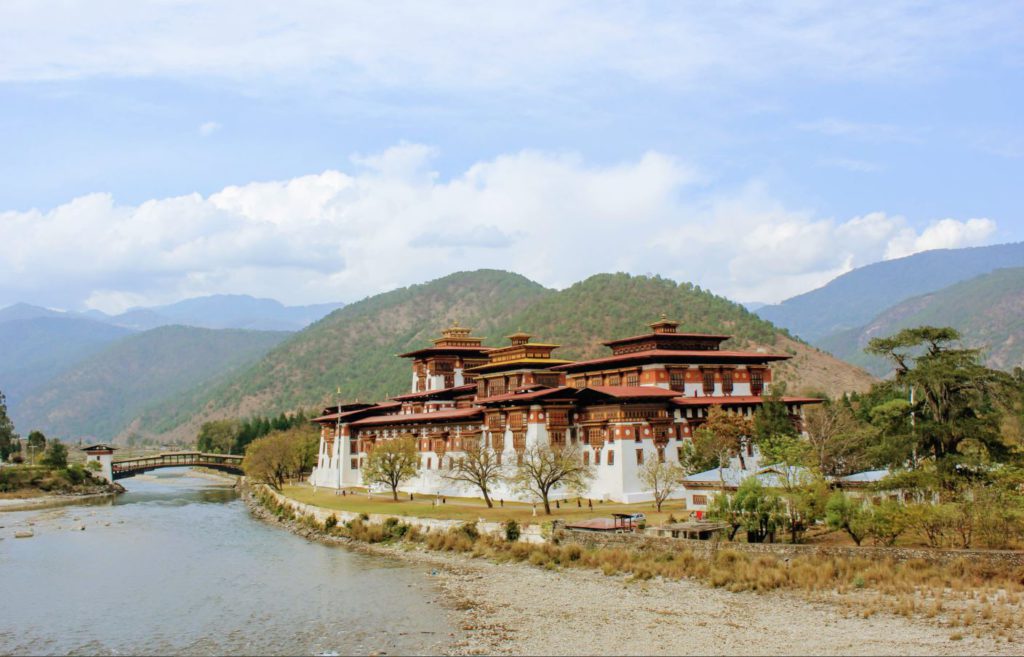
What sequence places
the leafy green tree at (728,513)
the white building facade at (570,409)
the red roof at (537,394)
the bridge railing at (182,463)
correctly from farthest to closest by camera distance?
the bridge railing at (182,463), the red roof at (537,394), the white building facade at (570,409), the leafy green tree at (728,513)

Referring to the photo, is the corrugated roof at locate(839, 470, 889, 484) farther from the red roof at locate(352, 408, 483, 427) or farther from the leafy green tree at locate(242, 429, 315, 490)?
the leafy green tree at locate(242, 429, 315, 490)

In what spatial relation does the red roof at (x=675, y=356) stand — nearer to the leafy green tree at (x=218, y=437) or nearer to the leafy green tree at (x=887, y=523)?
the leafy green tree at (x=887, y=523)

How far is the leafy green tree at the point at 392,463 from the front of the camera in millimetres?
77562

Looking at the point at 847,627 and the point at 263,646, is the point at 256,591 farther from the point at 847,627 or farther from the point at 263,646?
the point at 847,627

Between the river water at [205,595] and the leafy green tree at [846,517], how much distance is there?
56.8ft

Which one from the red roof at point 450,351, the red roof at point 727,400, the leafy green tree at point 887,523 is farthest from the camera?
the red roof at point 450,351

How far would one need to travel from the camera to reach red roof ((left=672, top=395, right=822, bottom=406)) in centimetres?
7212

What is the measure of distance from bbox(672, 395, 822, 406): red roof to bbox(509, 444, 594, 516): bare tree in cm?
946

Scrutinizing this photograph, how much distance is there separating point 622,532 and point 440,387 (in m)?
57.3

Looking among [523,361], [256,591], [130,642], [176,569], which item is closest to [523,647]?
[130,642]

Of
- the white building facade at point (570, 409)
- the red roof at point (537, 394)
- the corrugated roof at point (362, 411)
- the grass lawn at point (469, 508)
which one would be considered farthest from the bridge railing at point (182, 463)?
the red roof at point (537, 394)

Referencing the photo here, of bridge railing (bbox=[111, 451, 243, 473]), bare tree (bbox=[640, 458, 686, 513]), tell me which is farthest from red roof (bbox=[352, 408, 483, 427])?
bridge railing (bbox=[111, 451, 243, 473])

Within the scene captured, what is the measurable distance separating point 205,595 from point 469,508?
2247 cm

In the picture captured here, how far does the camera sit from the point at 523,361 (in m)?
82.9
